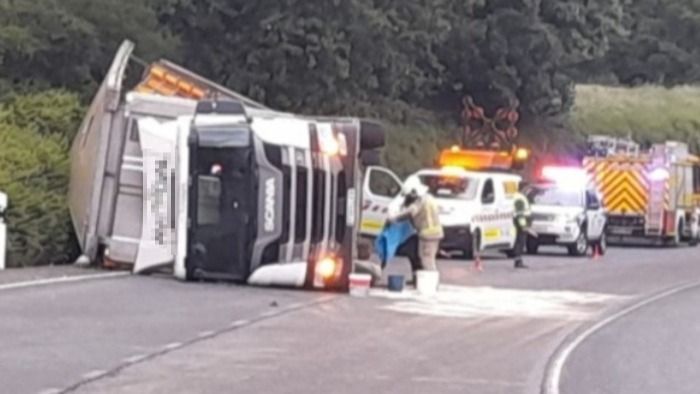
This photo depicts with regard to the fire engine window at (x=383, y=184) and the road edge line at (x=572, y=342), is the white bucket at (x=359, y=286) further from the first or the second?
the fire engine window at (x=383, y=184)

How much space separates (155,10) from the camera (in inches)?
1486

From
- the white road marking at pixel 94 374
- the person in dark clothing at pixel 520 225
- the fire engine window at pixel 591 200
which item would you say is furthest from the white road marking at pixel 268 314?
the fire engine window at pixel 591 200

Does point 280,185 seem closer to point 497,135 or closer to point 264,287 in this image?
point 264,287

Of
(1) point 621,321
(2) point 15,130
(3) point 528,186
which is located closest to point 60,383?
(1) point 621,321

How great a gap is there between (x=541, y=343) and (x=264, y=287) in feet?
21.7

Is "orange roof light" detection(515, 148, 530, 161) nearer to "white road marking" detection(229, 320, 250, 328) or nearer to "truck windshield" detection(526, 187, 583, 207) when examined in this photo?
"truck windshield" detection(526, 187, 583, 207)

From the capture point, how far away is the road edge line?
15.5 m

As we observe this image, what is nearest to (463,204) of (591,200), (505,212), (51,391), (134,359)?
(505,212)

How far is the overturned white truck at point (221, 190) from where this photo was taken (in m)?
25.0

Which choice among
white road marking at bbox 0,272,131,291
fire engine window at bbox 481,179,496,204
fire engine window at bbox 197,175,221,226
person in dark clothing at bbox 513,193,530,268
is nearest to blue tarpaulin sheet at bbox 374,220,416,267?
fire engine window at bbox 197,175,221,226

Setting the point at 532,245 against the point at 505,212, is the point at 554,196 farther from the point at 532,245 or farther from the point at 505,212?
the point at 505,212

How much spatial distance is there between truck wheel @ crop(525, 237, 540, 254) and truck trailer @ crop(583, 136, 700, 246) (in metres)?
7.44

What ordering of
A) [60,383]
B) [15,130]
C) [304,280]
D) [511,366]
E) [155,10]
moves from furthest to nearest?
[155,10]
[15,130]
[304,280]
[511,366]
[60,383]

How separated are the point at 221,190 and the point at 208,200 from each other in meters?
0.31
